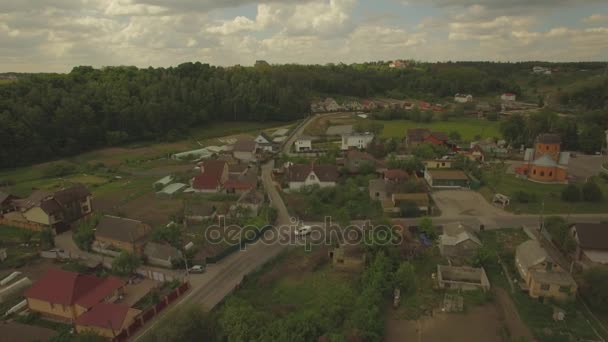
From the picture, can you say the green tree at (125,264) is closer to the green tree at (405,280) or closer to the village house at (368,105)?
the green tree at (405,280)

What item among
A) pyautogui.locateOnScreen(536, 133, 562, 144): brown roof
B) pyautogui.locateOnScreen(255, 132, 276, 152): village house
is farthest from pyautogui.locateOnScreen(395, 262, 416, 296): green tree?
pyautogui.locateOnScreen(255, 132, 276, 152): village house

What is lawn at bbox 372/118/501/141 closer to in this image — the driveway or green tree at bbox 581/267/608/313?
the driveway

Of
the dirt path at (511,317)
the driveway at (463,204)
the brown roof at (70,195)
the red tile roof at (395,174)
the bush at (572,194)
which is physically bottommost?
the dirt path at (511,317)

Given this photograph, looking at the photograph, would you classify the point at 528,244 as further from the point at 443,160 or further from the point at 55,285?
the point at 55,285

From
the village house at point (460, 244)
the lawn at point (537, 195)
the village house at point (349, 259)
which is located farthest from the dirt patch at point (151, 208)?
the lawn at point (537, 195)

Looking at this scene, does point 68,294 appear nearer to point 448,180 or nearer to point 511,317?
point 511,317

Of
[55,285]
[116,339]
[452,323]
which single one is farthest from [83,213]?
[452,323]
